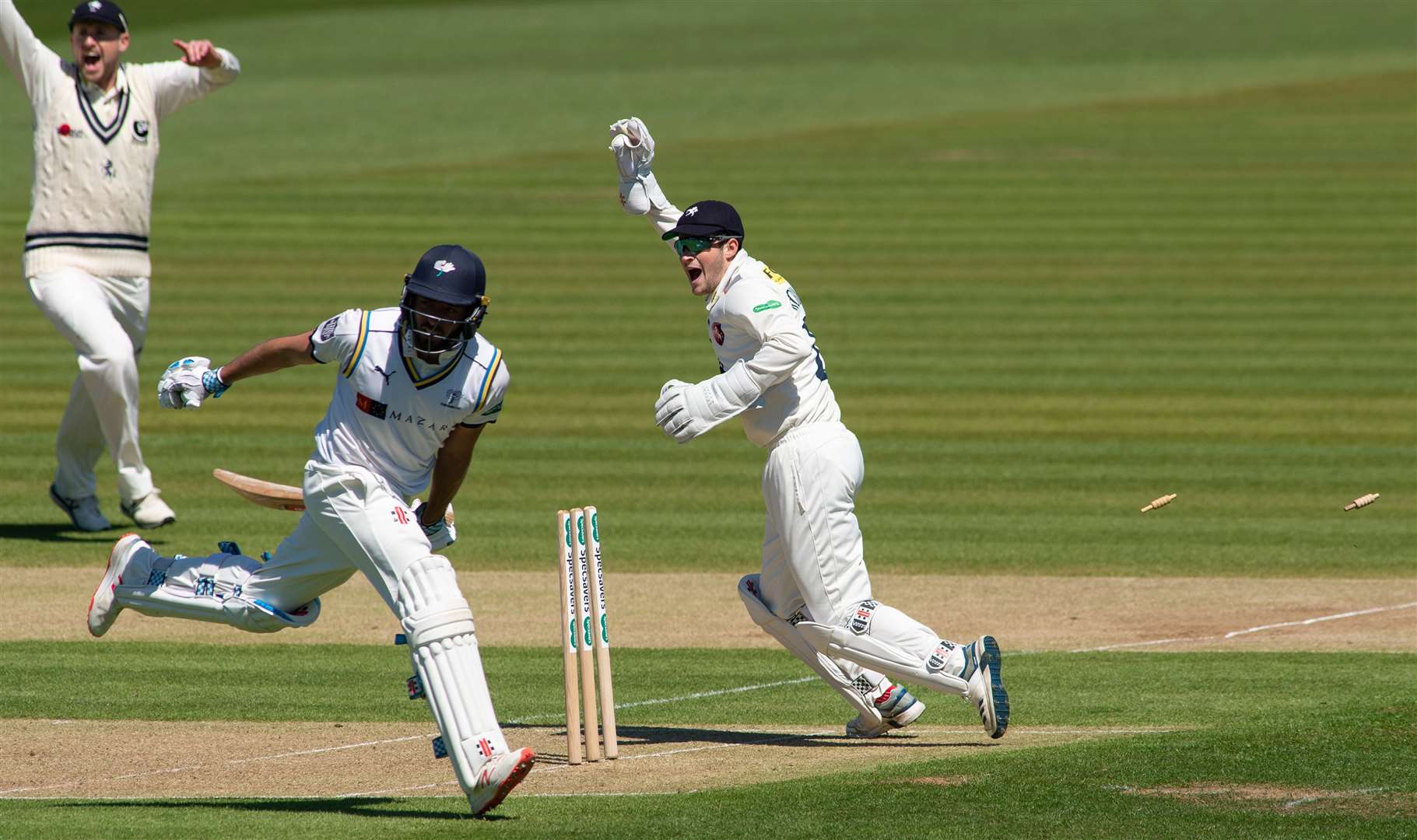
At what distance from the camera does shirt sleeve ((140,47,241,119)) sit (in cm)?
1216

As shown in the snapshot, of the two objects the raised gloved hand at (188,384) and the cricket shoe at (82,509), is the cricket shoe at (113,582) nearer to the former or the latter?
the raised gloved hand at (188,384)

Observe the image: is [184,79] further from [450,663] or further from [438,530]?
[450,663]

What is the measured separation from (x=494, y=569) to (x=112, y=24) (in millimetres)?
3936

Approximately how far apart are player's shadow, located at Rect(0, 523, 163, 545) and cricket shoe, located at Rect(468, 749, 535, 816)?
6168 millimetres

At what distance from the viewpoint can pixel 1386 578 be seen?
11.7 meters

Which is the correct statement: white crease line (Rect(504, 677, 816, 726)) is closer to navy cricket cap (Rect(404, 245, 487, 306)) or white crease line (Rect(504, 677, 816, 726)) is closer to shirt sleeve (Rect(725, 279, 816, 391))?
shirt sleeve (Rect(725, 279, 816, 391))

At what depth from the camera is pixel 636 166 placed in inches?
353

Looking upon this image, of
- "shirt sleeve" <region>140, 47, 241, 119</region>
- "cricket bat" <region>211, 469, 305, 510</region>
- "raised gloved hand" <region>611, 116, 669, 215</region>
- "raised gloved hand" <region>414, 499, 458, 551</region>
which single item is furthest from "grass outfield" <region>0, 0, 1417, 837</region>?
"shirt sleeve" <region>140, 47, 241, 119</region>

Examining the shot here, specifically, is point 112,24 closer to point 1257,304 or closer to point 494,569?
point 494,569

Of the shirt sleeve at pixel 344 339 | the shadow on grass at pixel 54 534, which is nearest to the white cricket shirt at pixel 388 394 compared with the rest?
the shirt sleeve at pixel 344 339

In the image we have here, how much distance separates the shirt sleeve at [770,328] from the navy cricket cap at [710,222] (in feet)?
0.90

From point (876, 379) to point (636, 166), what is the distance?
952 cm

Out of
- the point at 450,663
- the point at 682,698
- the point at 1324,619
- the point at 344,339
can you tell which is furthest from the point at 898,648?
the point at 1324,619

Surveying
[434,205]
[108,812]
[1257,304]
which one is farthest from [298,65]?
[108,812]
